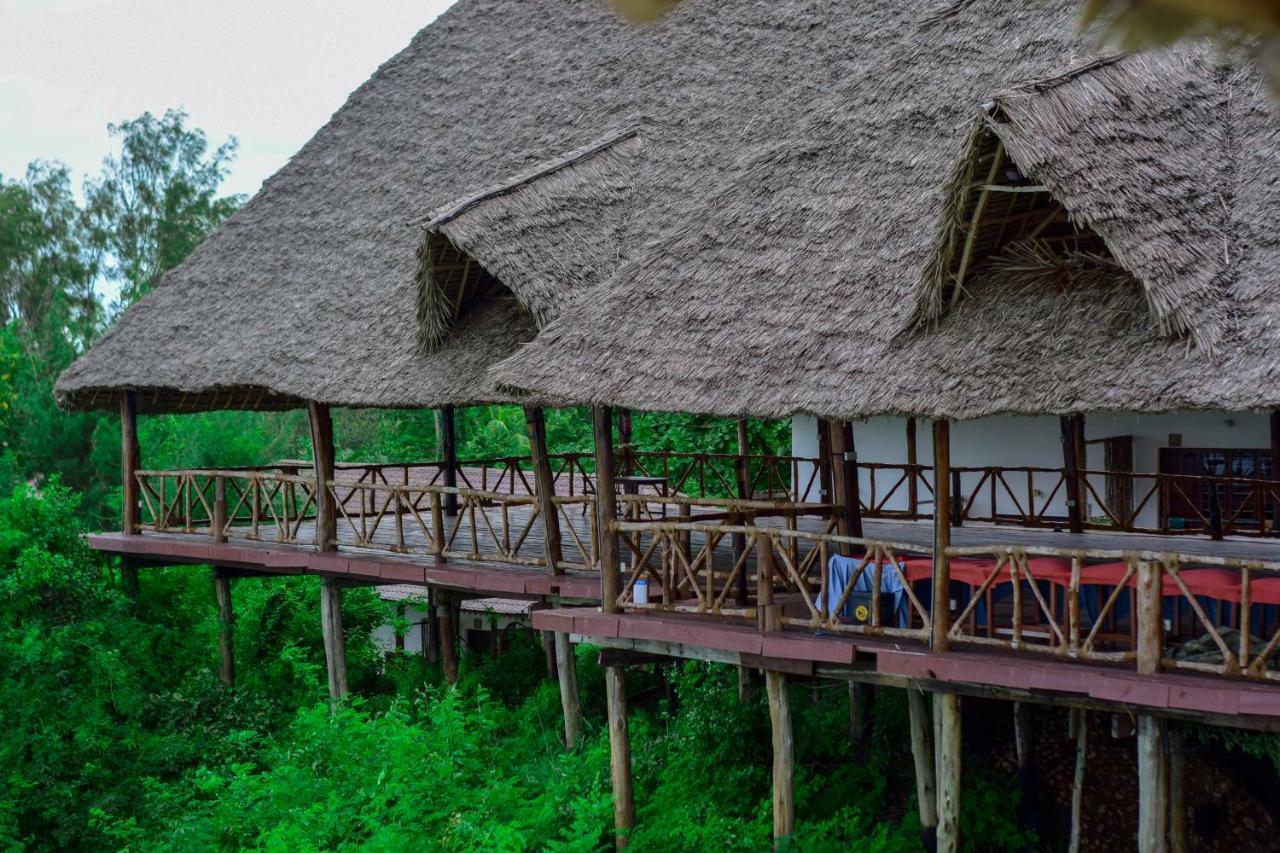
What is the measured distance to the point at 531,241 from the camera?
12.8 metres

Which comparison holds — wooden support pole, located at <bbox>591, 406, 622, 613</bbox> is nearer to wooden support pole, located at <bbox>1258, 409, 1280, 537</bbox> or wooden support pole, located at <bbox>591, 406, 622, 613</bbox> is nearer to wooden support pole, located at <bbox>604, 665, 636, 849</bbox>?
wooden support pole, located at <bbox>604, 665, 636, 849</bbox>

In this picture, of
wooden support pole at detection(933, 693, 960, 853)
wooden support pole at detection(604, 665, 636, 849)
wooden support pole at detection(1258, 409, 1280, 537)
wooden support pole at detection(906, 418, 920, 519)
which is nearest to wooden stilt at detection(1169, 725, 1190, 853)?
wooden support pole at detection(933, 693, 960, 853)

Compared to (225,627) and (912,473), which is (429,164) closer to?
(225,627)

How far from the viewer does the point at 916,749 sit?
1141cm

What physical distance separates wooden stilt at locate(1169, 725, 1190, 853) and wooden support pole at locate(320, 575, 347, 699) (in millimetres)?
8851

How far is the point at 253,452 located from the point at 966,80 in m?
14.0

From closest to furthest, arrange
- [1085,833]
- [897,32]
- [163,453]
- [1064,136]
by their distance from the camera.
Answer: [1064,136], [1085,833], [897,32], [163,453]

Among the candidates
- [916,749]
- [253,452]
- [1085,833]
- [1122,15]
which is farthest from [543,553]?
[1122,15]

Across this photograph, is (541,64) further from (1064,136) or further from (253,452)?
(1064,136)

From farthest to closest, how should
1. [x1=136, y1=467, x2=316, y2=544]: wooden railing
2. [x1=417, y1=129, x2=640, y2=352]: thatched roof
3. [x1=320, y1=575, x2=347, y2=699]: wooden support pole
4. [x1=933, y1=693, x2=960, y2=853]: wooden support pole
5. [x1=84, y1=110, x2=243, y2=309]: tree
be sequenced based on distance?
[x1=84, y1=110, x2=243, y2=309]: tree → [x1=320, y1=575, x2=347, y2=699]: wooden support pole → [x1=136, y1=467, x2=316, y2=544]: wooden railing → [x1=417, y1=129, x2=640, y2=352]: thatched roof → [x1=933, y1=693, x2=960, y2=853]: wooden support pole

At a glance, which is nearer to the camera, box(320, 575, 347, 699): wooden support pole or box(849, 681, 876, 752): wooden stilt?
box(849, 681, 876, 752): wooden stilt

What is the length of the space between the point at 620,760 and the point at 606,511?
7.58 feet

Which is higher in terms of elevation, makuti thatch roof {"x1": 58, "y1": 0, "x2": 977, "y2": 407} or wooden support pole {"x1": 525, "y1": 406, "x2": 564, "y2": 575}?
makuti thatch roof {"x1": 58, "y1": 0, "x2": 977, "y2": 407}

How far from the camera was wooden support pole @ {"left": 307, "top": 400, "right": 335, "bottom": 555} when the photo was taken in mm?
13977
